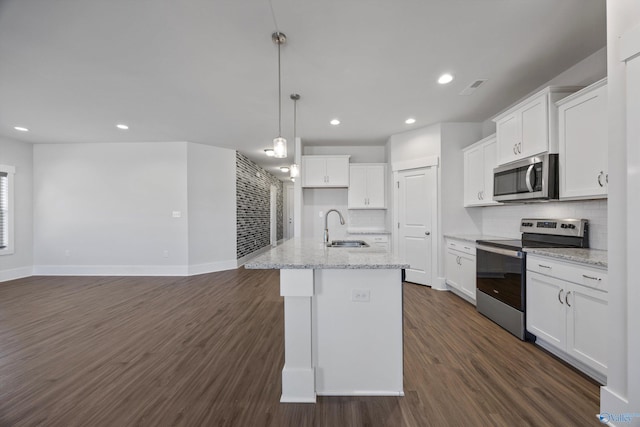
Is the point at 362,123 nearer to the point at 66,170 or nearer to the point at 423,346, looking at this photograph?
the point at 423,346

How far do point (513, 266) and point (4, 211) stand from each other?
26.6 ft

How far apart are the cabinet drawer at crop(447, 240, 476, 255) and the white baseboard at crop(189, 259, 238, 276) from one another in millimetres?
4375

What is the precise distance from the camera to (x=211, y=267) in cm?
526

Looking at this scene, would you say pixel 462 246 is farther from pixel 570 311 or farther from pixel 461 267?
pixel 570 311

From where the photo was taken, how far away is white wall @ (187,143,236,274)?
16.6 feet

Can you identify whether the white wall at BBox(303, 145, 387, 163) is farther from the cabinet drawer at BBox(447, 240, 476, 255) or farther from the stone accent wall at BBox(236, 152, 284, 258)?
the cabinet drawer at BBox(447, 240, 476, 255)

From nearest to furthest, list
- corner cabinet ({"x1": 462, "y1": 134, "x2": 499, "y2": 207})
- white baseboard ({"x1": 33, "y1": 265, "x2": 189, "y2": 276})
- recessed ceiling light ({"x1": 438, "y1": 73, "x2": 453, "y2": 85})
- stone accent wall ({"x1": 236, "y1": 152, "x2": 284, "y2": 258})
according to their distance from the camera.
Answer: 1. recessed ceiling light ({"x1": 438, "y1": 73, "x2": 453, "y2": 85})
2. corner cabinet ({"x1": 462, "y1": 134, "x2": 499, "y2": 207})
3. white baseboard ({"x1": 33, "y1": 265, "x2": 189, "y2": 276})
4. stone accent wall ({"x1": 236, "y1": 152, "x2": 284, "y2": 258})

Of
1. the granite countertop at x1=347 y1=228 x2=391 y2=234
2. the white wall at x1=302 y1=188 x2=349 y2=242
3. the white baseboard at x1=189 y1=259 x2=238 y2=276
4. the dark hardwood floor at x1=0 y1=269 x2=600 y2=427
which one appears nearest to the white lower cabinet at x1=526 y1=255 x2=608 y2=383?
the dark hardwood floor at x1=0 y1=269 x2=600 y2=427

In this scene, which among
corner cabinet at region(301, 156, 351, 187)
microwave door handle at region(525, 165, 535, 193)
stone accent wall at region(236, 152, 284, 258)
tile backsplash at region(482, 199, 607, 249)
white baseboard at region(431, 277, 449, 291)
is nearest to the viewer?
tile backsplash at region(482, 199, 607, 249)

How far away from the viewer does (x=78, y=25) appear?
75.1 inches

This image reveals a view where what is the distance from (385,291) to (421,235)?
9.22 feet

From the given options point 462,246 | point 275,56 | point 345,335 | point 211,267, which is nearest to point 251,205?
point 211,267

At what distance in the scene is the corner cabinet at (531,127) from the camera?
91.3 inches

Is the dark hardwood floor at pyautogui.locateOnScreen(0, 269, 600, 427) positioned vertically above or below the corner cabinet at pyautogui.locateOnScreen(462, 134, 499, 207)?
below
